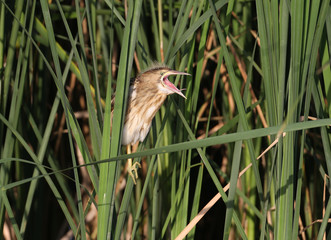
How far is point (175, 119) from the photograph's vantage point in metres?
1.53

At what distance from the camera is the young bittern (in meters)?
1.35

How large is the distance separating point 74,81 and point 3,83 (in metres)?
0.49

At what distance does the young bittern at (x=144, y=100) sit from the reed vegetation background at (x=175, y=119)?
37 millimetres

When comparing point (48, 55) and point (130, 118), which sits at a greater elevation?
point (48, 55)

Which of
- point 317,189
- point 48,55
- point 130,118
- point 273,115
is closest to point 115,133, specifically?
point 273,115

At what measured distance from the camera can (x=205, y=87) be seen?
1939 mm

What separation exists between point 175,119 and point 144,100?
14cm

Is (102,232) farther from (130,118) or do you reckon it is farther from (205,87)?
(205,87)

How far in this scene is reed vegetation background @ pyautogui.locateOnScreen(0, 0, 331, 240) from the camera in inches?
36.1

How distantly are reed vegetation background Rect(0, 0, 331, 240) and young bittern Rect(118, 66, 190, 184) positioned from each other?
0.04 meters

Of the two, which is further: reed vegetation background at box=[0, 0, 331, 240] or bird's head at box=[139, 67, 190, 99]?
bird's head at box=[139, 67, 190, 99]

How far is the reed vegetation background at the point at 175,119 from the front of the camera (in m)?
0.92

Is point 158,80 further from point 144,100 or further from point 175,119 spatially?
point 175,119

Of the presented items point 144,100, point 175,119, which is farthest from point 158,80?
point 175,119
